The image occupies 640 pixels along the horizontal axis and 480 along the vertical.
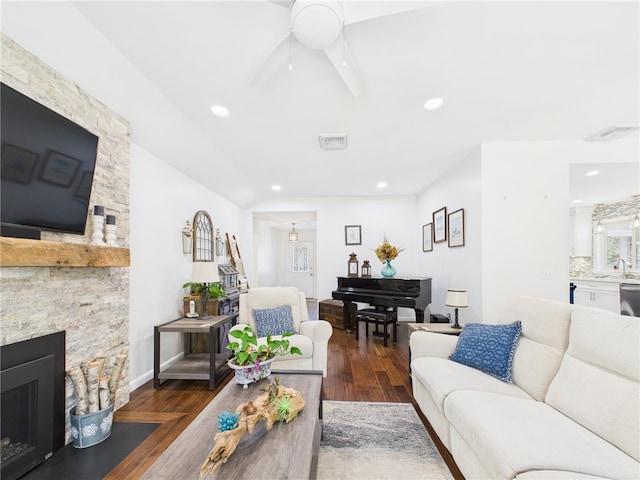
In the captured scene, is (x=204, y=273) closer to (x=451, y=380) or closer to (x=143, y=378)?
(x=143, y=378)

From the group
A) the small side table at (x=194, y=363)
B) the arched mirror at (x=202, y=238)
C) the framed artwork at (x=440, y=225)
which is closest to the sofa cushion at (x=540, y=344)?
the framed artwork at (x=440, y=225)

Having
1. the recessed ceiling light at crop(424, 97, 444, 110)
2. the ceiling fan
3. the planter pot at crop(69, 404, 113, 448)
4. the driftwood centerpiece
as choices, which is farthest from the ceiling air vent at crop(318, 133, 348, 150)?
the planter pot at crop(69, 404, 113, 448)

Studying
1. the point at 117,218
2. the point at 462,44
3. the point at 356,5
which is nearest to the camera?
the point at 356,5

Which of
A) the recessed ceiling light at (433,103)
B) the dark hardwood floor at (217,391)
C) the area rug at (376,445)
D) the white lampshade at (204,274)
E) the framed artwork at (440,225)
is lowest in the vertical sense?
the dark hardwood floor at (217,391)

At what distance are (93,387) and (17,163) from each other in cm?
154

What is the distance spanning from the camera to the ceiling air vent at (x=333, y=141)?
10.1 feet

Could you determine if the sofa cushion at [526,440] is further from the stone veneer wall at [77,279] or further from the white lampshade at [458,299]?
the stone veneer wall at [77,279]

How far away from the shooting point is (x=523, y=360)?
6.53 feet

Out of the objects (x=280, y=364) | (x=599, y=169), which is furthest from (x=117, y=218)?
(x=599, y=169)

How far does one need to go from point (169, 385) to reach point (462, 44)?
386 centimetres

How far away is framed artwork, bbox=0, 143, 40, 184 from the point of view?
4.89ft

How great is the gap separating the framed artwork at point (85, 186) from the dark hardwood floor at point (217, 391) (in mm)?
1806

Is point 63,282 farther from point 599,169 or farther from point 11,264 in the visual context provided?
point 599,169

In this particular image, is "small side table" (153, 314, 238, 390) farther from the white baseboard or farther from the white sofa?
the white sofa
